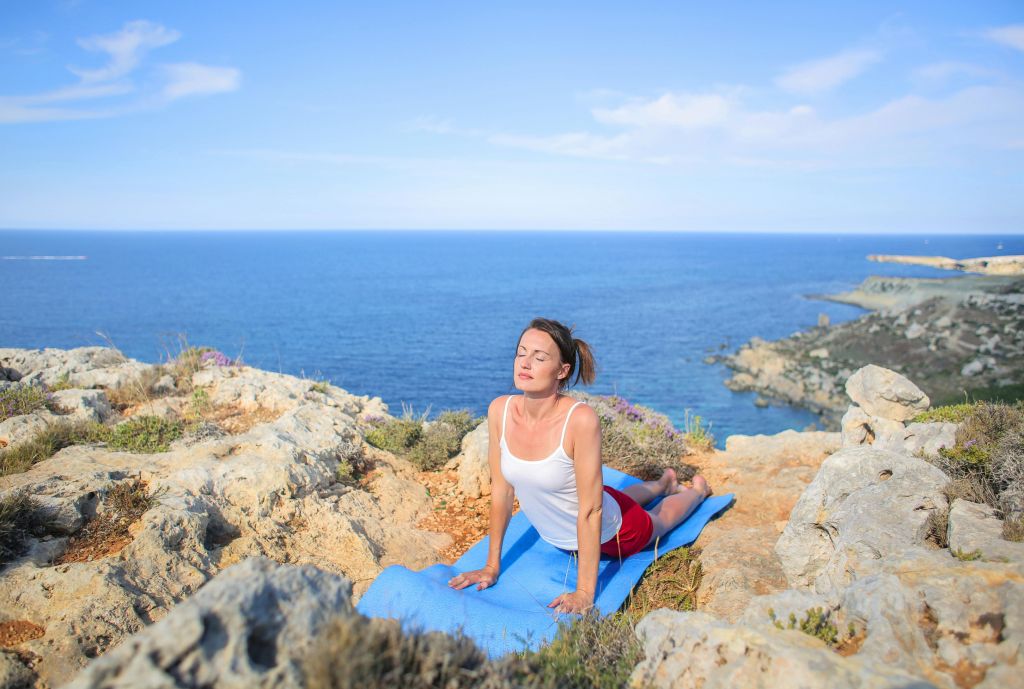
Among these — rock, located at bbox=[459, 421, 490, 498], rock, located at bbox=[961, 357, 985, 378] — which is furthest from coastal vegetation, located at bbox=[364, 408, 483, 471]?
rock, located at bbox=[961, 357, 985, 378]

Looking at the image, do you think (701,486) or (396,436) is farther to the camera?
(396,436)

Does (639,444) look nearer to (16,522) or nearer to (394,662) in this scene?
(394,662)

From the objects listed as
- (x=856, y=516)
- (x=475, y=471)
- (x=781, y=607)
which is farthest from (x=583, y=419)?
(x=475, y=471)

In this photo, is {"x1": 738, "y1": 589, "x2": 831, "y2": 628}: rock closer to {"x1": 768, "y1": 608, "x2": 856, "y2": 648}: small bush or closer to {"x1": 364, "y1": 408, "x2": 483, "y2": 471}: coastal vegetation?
{"x1": 768, "y1": 608, "x2": 856, "y2": 648}: small bush

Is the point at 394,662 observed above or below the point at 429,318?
above

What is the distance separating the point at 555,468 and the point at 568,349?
1.00m

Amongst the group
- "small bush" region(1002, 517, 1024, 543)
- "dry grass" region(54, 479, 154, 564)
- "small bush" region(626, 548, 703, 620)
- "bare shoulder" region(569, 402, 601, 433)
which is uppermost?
"bare shoulder" region(569, 402, 601, 433)

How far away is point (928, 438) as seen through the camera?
6648 mm

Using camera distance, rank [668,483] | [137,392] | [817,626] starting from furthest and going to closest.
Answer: [137,392], [668,483], [817,626]

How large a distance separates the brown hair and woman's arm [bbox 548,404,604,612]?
45 cm

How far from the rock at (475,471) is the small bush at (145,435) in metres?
3.79

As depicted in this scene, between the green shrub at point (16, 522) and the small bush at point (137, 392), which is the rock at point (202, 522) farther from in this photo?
the small bush at point (137, 392)

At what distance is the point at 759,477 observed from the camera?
Result: 830cm

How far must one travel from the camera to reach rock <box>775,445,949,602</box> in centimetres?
468
